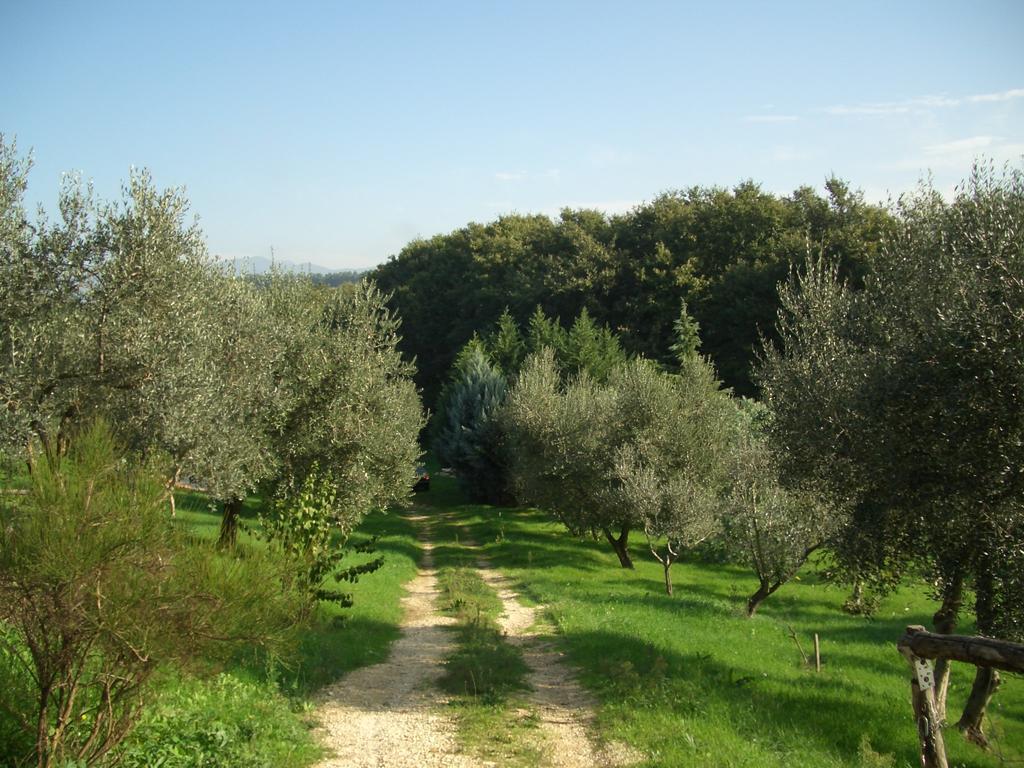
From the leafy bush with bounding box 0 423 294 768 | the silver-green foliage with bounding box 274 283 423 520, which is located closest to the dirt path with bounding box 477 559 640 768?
the leafy bush with bounding box 0 423 294 768

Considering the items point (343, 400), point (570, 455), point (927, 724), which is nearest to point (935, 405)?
point (927, 724)

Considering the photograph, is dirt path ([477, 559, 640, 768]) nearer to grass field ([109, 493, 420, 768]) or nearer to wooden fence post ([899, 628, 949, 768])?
grass field ([109, 493, 420, 768])

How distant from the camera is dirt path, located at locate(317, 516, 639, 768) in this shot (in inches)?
406

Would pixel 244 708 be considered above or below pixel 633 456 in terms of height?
below

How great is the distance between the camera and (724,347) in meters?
61.3

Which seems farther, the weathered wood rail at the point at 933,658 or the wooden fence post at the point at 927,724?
the wooden fence post at the point at 927,724

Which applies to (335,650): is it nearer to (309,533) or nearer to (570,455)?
(309,533)

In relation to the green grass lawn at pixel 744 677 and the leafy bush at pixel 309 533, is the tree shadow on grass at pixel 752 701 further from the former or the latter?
the leafy bush at pixel 309 533

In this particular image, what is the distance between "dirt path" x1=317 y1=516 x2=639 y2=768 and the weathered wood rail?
12.4 feet

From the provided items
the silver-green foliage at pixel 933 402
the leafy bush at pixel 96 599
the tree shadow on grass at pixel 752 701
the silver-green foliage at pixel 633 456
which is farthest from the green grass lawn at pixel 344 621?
the silver-green foliage at pixel 933 402

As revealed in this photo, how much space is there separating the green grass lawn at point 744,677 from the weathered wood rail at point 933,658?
0.69 m

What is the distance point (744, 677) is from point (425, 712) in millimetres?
5490

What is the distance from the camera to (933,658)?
23.4 ft

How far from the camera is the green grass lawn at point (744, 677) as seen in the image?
35.6 ft
